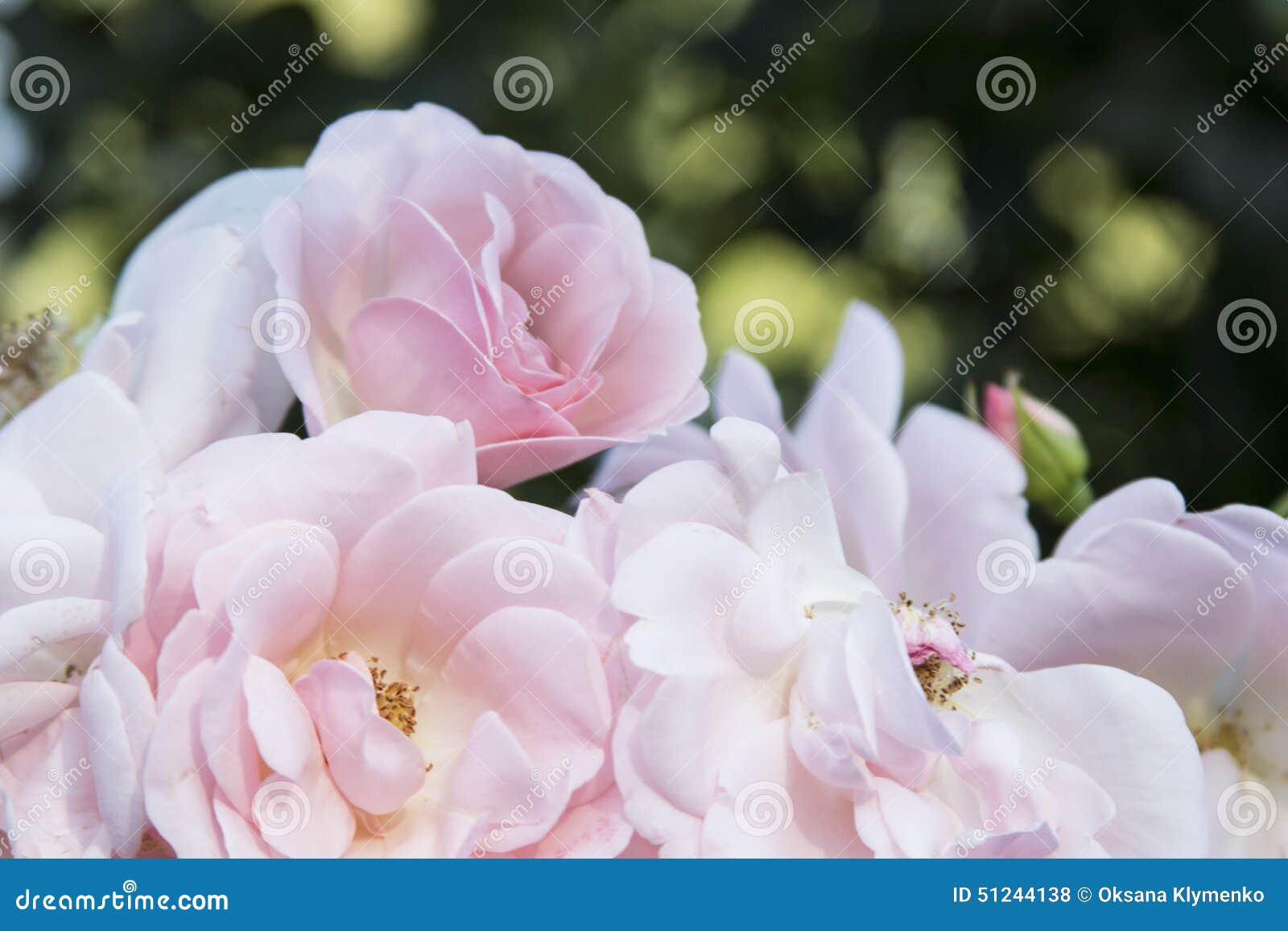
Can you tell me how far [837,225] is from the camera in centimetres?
76

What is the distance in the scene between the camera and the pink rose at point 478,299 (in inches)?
12.4

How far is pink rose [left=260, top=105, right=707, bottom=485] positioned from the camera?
315 millimetres

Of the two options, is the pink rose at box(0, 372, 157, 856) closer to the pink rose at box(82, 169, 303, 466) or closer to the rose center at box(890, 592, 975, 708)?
the pink rose at box(82, 169, 303, 466)

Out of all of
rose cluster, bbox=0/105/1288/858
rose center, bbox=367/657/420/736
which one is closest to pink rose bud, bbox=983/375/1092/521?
rose cluster, bbox=0/105/1288/858

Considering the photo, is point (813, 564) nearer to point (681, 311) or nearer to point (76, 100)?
point (681, 311)

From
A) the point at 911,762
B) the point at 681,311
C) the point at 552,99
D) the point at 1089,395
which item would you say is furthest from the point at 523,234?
the point at 1089,395

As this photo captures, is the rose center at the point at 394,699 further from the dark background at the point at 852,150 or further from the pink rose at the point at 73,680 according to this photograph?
the dark background at the point at 852,150

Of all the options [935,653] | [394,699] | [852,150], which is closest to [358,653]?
[394,699]

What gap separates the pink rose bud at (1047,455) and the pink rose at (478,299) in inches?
5.7

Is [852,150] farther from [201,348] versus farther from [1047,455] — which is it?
[201,348]

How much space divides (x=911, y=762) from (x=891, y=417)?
4.1 inches

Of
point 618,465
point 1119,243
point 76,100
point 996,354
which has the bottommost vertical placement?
point 76,100

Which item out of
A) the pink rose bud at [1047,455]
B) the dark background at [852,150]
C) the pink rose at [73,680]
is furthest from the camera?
the dark background at [852,150]

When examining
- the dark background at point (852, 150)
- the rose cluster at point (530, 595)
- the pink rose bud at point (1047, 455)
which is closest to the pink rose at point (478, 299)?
the rose cluster at point (530, 595)
